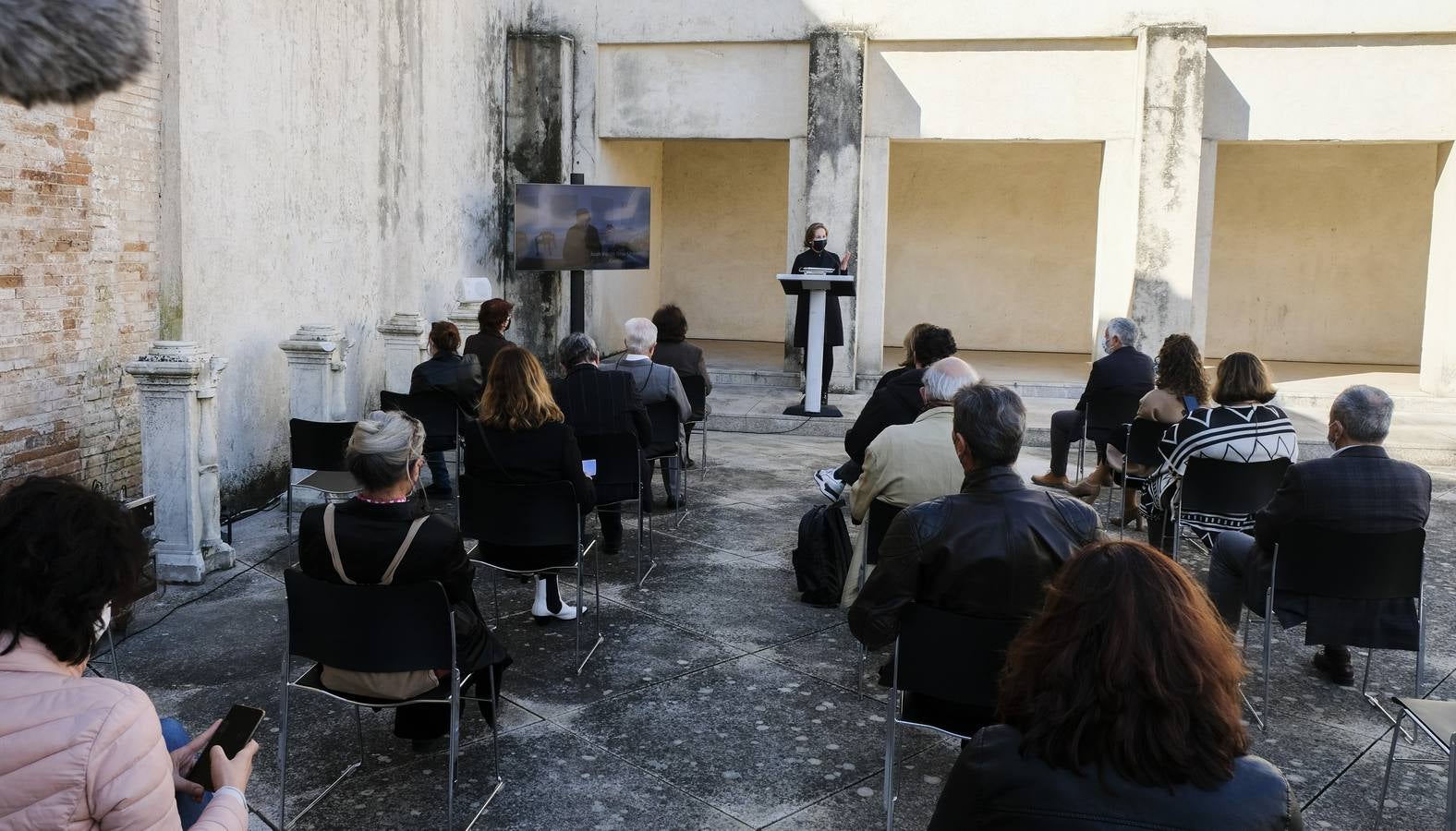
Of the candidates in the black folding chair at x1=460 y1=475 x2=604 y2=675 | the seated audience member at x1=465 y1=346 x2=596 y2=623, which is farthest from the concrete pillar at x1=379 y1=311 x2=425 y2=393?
the black folding chair at x1=460 y1=475 x2=604 y2=675

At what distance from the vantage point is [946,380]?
4855mm

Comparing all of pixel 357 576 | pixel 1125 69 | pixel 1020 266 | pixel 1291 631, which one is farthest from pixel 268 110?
pixel 1020 266

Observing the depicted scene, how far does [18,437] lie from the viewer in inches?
233

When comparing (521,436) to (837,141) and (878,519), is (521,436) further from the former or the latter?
(837,141)

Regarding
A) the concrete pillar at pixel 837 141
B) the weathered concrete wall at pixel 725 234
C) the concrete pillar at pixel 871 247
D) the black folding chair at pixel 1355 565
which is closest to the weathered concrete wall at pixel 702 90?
the concrete pillar at pixel 837 141

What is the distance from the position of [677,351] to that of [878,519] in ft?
12.1

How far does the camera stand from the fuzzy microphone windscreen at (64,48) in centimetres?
172

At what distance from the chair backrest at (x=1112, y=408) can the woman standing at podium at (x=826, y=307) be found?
4.10 metres

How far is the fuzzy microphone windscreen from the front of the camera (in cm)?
172

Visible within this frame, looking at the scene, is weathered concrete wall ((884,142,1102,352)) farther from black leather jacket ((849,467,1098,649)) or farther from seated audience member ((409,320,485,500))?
black leather jacket ((849,467,1098,649))

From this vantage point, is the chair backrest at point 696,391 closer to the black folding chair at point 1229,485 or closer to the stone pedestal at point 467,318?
the stone pedestal at point 467,318

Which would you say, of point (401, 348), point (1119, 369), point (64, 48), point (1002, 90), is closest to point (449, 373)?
point (401, 348)

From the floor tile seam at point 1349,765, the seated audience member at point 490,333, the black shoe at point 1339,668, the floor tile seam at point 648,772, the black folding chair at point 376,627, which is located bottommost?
the floor tile seam at point 648,772

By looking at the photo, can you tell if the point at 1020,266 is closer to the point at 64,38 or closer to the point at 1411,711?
the point at 1411,711
